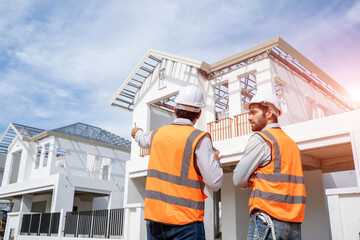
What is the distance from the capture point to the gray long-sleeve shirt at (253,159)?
238 cm

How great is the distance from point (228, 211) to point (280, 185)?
11570 millimetres

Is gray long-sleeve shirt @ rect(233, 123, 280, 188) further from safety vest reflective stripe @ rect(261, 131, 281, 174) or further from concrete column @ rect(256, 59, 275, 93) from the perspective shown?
concrete column @ rect(256, 59, 275, 93)

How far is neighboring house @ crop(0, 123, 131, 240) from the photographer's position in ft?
64.9

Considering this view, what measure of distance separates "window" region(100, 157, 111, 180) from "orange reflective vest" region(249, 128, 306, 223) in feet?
77.4

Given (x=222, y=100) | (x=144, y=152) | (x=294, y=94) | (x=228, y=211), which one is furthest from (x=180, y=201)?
(x=222, y=100)

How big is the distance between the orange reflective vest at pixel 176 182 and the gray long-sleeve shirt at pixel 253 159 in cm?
36

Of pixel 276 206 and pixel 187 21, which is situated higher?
pixel 187 21

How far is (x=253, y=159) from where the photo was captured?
7.82ft

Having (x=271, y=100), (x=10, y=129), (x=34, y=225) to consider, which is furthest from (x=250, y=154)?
(x=10, y=129)

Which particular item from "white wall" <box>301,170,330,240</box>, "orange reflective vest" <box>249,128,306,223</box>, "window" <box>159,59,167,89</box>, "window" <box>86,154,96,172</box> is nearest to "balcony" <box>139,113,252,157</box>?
"white wall" <box>301,170,330,240</box>

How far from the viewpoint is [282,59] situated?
1312 centimetres

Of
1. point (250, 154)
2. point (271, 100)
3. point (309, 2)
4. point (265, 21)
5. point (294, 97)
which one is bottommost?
point (250, 154)

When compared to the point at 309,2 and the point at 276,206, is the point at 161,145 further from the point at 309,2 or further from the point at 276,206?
the point at 309,2

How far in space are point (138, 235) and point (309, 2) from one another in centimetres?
935
